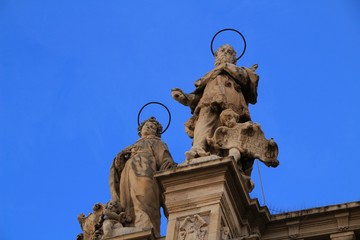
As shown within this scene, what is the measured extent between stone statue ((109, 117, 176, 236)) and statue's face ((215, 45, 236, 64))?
7.07ft

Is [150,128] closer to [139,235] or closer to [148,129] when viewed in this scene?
[148,129]

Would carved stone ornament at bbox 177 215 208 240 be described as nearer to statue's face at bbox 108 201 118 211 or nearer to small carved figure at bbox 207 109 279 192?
small carved figure at bbox 207 109 279 192

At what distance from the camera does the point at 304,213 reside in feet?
59.8

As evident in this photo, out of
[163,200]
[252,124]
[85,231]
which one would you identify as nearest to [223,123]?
[252,124]

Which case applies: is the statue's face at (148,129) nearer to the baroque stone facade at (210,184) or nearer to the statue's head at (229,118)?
the baroque stone facade at (210,184)

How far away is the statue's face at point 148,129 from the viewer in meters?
22.1

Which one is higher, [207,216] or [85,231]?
[85,231]

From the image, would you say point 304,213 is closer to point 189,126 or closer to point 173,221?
point 173,221

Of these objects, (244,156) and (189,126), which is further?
(189,126)

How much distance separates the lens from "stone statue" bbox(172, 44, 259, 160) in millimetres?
20469

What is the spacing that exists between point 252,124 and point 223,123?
0.63 metres

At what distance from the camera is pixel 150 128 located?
72.7 feet

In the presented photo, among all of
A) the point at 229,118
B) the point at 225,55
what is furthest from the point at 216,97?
the point at 225,55

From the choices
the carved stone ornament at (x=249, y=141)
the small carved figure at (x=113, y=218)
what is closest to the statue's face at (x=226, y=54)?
the carved stone ornament at (x=249, y=141)
